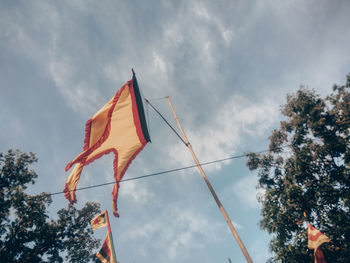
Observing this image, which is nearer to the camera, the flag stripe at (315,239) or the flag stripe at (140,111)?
the flag stripe at (140,111)

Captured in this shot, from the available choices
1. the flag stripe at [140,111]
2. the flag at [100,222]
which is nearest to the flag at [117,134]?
the flag stripe at [140,111]

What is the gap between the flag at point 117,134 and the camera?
695cm

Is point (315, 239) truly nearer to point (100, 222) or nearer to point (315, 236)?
point (315, 236)

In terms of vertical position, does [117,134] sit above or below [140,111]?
below

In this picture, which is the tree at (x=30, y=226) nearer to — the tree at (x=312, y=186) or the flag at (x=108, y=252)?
the flag at (x=108, y=252)

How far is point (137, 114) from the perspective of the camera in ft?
25.6

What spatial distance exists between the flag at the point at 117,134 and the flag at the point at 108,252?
11.2 feet

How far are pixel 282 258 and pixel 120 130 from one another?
1293cm

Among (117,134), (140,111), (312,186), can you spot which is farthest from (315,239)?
(117,134)

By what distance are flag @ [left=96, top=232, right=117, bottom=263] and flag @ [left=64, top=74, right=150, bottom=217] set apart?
3.41 m

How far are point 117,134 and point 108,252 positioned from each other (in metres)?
5.74

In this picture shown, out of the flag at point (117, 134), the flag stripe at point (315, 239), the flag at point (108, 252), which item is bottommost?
the flag stripe at point (315, 239)

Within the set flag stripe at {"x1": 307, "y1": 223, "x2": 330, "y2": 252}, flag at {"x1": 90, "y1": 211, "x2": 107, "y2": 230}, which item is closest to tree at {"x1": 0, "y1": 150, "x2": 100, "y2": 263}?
flag at {"x1": 90, "y1": 211, "x2": 107, "y2": 230}

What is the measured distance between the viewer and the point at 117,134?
7.57 metres
